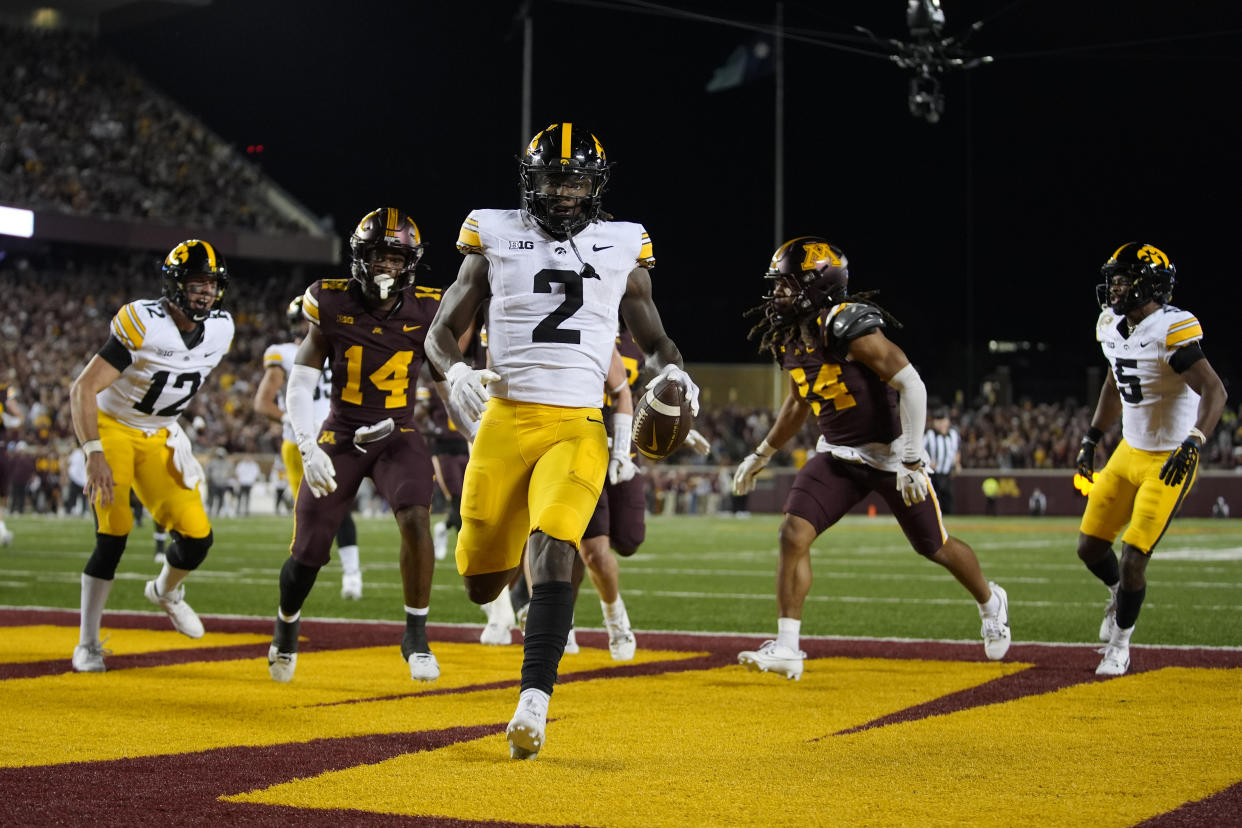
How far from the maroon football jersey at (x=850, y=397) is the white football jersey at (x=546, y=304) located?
6.09 ft

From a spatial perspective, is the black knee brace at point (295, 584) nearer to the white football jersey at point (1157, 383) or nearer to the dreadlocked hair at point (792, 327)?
the dreadlocked hair at point (792, 327)

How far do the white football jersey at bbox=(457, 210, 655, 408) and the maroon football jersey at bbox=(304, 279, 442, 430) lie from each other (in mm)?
1600

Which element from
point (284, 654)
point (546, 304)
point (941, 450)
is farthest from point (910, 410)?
point (941, 450)

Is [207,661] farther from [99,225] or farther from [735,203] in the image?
[735,203]

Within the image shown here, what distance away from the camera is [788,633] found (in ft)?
20.1

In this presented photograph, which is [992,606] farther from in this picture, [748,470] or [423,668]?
[423,668]

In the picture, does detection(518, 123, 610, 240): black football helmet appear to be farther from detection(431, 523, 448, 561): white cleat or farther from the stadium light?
detection(431, 523, 448, 561): white cleat

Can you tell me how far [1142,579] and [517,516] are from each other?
3235mm

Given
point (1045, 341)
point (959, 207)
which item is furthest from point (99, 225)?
point (1045, 341)

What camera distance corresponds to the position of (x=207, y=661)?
6.62m

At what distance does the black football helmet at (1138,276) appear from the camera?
6543mm

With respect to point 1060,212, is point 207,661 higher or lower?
lower

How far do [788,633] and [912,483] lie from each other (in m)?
0.84

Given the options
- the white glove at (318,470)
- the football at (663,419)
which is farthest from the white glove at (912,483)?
the white glove at (318,470)
